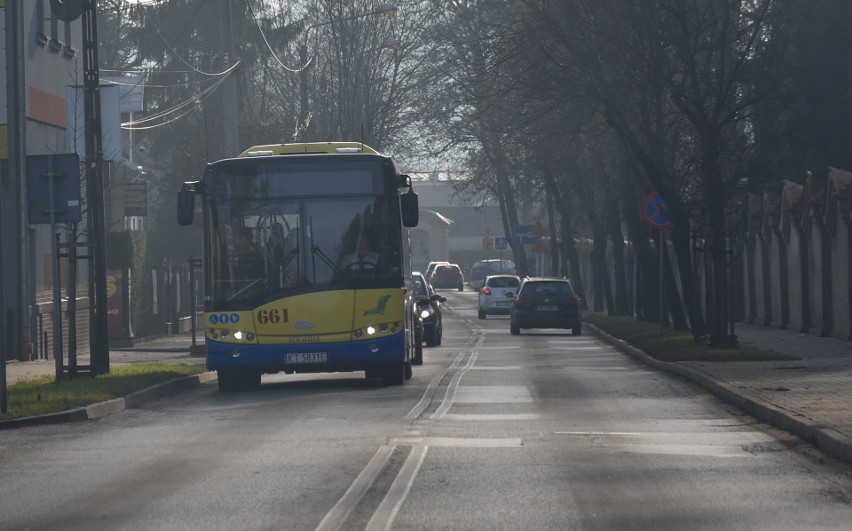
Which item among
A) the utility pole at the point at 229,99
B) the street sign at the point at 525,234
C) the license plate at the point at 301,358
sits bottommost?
the license plate at the point at 301,358

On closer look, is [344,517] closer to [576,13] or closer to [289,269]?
[289,269]

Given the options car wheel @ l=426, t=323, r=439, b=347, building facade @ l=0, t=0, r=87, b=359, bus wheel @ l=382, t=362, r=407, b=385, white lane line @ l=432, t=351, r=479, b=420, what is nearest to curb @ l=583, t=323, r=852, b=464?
white lane line @ l=432, t=351, r=479, b=420

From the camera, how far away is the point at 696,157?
3067 centimetres

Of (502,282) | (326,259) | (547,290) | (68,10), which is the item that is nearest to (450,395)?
(326,259)

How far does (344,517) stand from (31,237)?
20.4m

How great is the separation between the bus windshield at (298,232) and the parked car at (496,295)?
105 ft

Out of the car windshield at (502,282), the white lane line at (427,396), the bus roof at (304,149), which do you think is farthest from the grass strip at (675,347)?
the car windshield at (502,282)

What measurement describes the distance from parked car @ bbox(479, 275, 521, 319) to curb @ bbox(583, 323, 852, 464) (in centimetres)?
2884

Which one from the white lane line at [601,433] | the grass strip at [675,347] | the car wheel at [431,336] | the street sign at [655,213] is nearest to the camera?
the white lane line at [601,433]

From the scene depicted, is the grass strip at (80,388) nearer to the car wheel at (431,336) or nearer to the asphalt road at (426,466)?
the asphalt road at (426,466)

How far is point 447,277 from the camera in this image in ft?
266

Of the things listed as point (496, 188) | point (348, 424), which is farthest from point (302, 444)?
point (496, 188)

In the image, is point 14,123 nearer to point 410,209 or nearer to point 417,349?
point 417,349

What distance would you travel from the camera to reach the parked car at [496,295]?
168 ft
